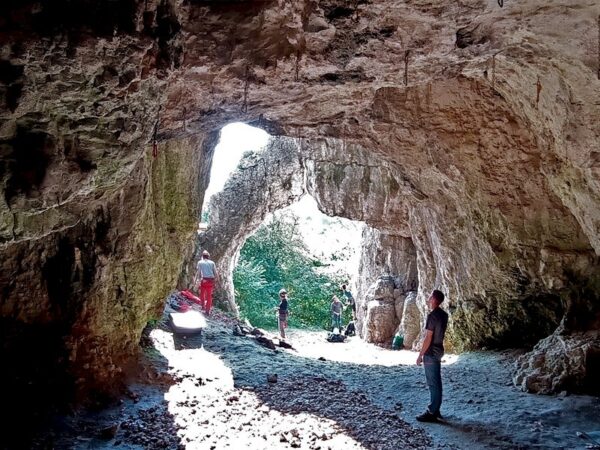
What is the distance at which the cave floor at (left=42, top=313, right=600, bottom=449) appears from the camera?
5.55 meters

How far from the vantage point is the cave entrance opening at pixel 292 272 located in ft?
73.7

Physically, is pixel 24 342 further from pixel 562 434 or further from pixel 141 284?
pixel 562 434

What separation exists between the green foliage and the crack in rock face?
1236 centimetres

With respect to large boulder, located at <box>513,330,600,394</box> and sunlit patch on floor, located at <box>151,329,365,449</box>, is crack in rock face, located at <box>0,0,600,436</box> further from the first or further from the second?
sunlit patch on floor, located at <box>151,329,365,449</box>

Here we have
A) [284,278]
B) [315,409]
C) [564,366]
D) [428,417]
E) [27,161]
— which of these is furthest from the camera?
[284,278]

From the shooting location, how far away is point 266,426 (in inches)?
242

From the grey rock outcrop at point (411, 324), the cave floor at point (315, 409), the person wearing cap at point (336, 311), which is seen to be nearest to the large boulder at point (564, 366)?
the cave floor at point (315, 409)

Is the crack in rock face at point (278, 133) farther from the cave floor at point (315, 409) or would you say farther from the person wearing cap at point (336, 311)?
the person wearing cap at point (336, 311)

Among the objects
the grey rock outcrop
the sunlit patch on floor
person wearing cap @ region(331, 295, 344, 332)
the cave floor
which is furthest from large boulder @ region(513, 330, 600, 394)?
person wearing cap @ region(331, 295, 344, 332)

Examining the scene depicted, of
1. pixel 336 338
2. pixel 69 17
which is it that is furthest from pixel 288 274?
pixel 69 17

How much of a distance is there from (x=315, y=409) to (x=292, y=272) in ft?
57.5

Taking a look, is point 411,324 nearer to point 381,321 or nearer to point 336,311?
point 381,321

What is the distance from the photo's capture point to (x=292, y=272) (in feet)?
79.8

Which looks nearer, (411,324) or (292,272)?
(411,324)
